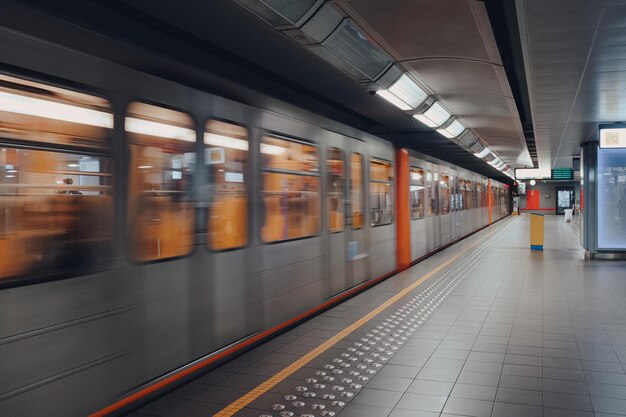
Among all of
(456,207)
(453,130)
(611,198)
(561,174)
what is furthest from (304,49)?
(561,174)

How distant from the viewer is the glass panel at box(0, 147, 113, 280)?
2.76 metres

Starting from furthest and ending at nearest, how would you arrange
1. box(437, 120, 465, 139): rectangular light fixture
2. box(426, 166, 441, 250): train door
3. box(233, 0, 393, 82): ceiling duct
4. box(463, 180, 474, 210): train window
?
box(463, 180, 474, 210): train window < box(426, 166, 441, 250): train door < box(437, 120, 465, 139): rectangular light fixture < box(233, 0, 393, 82): ceiling duct

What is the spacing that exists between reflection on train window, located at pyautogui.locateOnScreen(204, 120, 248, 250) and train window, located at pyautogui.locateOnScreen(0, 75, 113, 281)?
117 cm

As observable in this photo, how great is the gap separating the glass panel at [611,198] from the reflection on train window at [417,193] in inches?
160

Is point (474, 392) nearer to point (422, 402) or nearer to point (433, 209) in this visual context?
point (422, 402)

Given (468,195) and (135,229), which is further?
(468,195)

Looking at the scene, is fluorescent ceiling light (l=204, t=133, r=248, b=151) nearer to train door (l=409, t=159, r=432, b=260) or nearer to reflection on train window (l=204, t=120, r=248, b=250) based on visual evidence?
reflection on train window (l=204, t=120, r=248, b=250)

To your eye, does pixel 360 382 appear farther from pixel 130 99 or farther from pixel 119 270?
pixel 130 99

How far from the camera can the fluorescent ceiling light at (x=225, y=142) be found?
4.44 meters

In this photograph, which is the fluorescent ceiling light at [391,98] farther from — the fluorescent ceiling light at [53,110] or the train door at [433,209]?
the train door at [433,209]

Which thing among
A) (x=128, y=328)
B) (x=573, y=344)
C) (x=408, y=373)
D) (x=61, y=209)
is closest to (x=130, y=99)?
(x=61, y=209)

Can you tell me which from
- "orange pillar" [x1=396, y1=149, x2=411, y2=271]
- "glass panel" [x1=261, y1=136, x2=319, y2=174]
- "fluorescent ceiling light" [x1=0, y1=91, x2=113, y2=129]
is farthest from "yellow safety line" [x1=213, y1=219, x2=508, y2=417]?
"orange pillar" [x1=396, y1=149, x2=411, y2=271]

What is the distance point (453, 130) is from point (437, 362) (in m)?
7.55

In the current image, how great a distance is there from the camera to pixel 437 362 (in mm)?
4746
